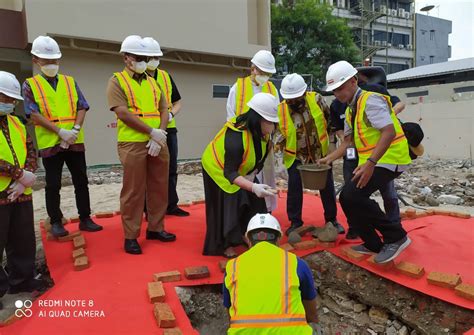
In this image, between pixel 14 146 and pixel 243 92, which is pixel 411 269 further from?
pixel 14 146

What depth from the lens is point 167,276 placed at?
2.96 metres

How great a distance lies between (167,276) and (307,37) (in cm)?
2269

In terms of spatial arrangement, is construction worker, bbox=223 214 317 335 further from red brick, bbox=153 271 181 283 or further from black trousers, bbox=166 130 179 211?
black trousers, bbox=166 130 179 211

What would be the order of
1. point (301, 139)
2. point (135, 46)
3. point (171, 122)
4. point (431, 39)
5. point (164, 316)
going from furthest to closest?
point (431, 39) < point (171, 122) < point (301, 139) < point (135, 46) < point (164, 316)

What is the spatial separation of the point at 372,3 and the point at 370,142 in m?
32.4

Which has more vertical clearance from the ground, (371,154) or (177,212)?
(371,154)

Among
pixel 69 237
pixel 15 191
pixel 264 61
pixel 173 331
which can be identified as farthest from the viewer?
pixel 264 61

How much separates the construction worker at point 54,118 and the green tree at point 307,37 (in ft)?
66.8

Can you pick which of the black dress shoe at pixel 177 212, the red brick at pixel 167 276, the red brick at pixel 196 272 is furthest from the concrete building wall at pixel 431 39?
the red brick at pixel 167 276

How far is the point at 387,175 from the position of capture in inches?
123

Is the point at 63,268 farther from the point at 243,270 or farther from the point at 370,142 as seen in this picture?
the point at 370,142

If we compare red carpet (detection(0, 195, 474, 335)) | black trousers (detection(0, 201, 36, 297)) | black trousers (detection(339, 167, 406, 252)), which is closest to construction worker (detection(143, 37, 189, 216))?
red carpet (detection(0, 195, 474, 335))

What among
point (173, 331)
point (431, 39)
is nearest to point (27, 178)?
point (173, 331)

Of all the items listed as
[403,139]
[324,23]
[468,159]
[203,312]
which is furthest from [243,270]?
[324,23]
